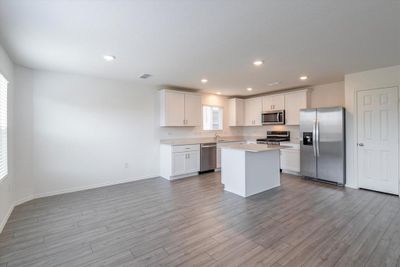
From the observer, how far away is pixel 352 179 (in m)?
4.29

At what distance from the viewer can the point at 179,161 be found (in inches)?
200

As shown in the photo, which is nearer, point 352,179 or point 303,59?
point 303,59

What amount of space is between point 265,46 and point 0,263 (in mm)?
3873

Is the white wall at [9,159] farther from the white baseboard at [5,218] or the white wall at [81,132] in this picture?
the white wall at [81,132]

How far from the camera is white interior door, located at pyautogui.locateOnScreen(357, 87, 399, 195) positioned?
3768mm

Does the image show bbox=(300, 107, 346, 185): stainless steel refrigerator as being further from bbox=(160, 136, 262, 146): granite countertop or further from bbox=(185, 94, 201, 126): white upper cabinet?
bbox=(185, 94, 201, 126): white upper cabinet

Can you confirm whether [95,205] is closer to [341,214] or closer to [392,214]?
[341,214]

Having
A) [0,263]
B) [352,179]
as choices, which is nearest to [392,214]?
[352,179]

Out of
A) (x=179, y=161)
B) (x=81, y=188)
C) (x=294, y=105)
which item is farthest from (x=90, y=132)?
(x=294, y=105)

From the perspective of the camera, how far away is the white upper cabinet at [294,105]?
530cm

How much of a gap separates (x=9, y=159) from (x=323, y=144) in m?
6.03

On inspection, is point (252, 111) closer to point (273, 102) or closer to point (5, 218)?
point (273, 102)

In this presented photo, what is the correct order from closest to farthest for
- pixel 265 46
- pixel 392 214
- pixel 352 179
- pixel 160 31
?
1. pixel 160 31
2. pixel 265 46
3. pixel 392 214
4. pixel 352 179

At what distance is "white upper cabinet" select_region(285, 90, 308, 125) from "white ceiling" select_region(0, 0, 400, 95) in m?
1.33
